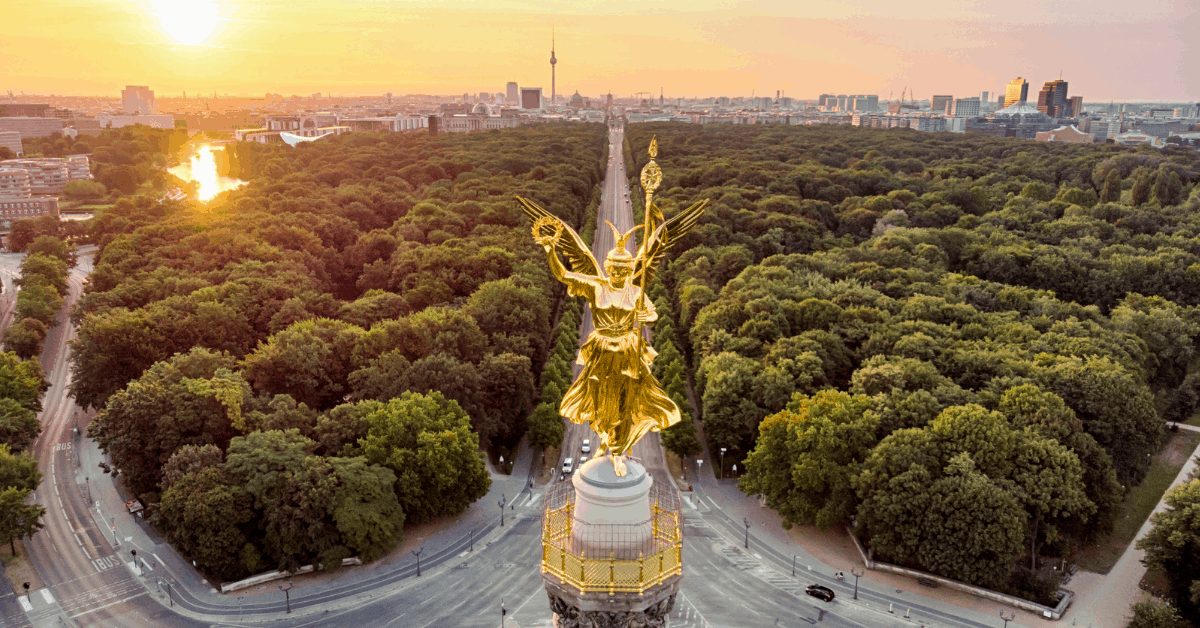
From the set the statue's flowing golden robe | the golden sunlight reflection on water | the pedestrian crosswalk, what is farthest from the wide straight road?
the golden sunlight reflection on water

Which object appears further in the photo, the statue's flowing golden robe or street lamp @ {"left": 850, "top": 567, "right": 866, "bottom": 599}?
street lamp @ {"left": 850, "top": 567, "right": 866, "bottom": 599}

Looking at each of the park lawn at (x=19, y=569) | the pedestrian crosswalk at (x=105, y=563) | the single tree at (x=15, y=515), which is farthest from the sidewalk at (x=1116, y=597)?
the single tree at (x=15, y=515)

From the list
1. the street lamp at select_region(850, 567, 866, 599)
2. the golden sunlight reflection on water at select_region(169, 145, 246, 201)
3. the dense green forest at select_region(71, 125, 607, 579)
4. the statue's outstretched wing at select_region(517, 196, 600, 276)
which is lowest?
the street lamp at select_region(850, 567, 866, 599)

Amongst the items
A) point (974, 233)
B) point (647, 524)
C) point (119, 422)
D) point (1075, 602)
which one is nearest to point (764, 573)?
point (1075, 602)

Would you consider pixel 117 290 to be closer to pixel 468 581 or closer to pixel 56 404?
pixel 56 404

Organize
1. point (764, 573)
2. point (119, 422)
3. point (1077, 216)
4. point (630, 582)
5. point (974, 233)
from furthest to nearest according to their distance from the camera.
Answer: point (1077, 216) → point (974, 233) → point (119, 422) → point (764, 573) → point (630, 582)

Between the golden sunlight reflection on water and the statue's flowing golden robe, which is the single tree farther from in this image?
the golden sunlight reflection on water

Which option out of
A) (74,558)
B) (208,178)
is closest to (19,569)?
(74,558)
